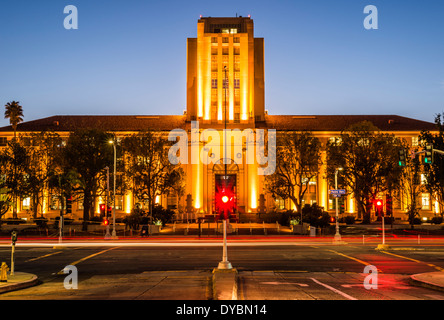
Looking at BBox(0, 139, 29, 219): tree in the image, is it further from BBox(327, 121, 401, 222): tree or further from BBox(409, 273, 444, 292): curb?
BBox(409, 273, 444, 292): curb

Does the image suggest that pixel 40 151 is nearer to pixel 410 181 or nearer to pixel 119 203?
pixel 119 203

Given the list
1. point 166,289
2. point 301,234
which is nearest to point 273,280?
point 166,289

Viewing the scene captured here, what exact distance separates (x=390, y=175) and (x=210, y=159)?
32.3m

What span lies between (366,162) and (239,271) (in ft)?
146

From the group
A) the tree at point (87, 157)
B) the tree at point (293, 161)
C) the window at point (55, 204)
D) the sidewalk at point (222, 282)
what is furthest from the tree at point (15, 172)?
the sidewalk at point (222, 282)

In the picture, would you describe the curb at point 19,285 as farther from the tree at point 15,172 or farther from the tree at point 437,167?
the tree at point 437,167

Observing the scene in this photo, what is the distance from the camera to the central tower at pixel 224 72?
8306 cm

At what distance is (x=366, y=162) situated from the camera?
61.3 meters

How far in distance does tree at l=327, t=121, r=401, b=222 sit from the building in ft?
53.0

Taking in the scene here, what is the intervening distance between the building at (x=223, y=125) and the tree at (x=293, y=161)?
53.5ft

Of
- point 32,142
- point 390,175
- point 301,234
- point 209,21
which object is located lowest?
point 301,234

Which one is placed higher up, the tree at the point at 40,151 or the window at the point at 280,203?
the tree at the point at 40,151
